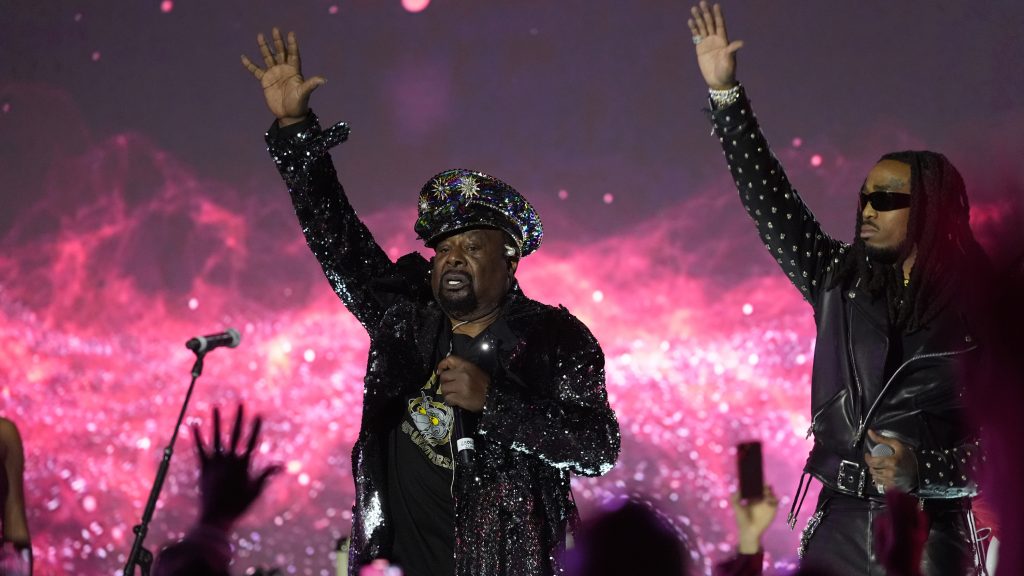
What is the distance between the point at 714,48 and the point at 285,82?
1217mm

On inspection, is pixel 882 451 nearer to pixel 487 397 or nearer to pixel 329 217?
pixel 487 397

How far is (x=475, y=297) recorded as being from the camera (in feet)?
11.0

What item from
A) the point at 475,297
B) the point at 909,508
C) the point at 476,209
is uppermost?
the point at 476,209

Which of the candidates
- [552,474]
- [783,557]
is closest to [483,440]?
[552,474]

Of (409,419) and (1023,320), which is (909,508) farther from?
(409,419)

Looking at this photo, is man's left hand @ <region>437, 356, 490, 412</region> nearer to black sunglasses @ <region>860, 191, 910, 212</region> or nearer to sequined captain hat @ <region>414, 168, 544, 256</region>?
sequined captain hat @ <region>414, 168, 544, 256</region>

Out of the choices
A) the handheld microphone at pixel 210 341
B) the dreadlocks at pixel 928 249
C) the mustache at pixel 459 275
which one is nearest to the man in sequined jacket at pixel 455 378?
the mustache at pixel 459 275

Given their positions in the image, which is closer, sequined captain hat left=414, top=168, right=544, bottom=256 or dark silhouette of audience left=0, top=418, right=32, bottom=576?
dark silhouette of audience left=0, top=418, right=32, bottom=576

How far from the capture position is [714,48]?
313 cm

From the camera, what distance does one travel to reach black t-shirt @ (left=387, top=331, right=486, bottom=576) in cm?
312

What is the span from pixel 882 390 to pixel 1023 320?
1.15 meters

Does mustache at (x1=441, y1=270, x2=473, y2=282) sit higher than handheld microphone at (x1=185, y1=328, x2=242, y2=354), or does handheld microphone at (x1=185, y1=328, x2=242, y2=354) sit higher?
mustache at (x1=441, y1=270, x2=473, y2=282)

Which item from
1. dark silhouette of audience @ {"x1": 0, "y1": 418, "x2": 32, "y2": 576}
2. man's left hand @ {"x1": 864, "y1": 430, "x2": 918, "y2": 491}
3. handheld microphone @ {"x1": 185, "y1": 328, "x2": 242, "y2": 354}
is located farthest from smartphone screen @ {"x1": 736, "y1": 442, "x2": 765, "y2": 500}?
handheld microphone @ {"x1": 185, "y1": 328, "x2": 242, "y2": 354}

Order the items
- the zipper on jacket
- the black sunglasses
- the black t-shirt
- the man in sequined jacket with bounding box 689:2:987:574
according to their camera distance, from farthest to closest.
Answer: the black t-shirt, the black sunglasses, the zipper on jacket, the man in sequined jacket with bounding box 689:2:987:574
